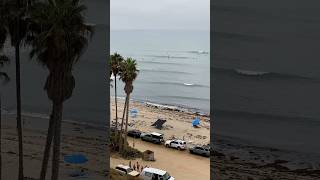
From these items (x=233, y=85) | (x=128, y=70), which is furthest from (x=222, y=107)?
(x=128, y=70)

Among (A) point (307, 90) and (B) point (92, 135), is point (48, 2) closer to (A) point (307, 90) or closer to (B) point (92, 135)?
(B) point (92, 135)

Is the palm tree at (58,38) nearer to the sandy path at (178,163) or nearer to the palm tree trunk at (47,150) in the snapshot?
the palm tree trunk at (47,150)

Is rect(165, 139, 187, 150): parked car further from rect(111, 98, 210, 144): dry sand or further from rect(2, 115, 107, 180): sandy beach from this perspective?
rect(2, 115, 107, 180): sandy beach

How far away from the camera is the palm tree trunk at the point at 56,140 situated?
1395cm

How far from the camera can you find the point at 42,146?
16.2 metres

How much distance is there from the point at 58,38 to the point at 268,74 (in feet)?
20.2

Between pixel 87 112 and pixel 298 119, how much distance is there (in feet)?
23.6

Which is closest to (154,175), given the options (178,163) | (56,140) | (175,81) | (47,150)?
(178,163)

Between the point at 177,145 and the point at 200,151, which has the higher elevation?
the point at 177,145

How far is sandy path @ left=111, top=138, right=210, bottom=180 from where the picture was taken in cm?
2598

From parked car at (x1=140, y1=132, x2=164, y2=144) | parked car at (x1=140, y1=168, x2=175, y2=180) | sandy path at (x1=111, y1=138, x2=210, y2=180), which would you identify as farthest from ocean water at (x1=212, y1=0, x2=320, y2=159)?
parked car at (x1=140, y1=132, x2=164, y2=144)

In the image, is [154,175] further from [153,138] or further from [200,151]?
[153,138]

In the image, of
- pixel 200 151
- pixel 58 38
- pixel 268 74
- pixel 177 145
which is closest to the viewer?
pixel 58 38

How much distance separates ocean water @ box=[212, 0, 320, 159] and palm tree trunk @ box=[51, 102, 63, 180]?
498cm
